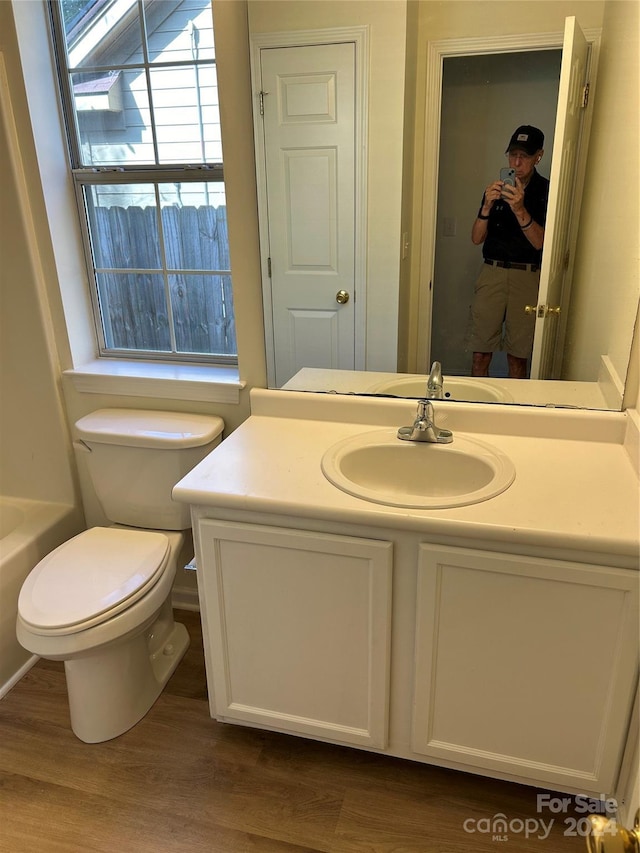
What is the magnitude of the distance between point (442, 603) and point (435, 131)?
3.71 feet

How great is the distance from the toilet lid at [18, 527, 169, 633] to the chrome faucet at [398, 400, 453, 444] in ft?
2.59

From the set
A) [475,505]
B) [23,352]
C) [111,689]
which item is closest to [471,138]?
[475,505]

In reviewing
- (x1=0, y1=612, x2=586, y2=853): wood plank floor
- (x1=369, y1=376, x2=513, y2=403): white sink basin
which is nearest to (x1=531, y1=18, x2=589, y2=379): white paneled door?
(x1=369, y1=376, x2=513, y2=403): white sink basin

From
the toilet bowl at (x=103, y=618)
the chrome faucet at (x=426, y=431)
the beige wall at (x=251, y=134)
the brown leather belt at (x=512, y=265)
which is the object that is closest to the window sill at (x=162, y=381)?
the beige wall at (x=251, y=134)

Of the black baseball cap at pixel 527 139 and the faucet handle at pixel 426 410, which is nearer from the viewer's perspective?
the black baseball cap at pixel 527 139

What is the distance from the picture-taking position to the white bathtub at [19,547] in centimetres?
195

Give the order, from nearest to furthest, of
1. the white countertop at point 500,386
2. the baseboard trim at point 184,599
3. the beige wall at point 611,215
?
the beige wall at point 611,215
the white countertop at point 500,386
the baseboard trim at point 184,599

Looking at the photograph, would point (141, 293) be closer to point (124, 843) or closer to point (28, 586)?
point (28, 586)

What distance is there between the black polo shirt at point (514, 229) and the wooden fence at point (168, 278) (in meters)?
0.86

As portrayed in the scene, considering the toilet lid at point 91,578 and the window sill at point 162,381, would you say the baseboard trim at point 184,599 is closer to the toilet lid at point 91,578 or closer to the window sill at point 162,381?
the toilet lid at point 91,578

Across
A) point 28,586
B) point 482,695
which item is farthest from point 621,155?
point 28,586

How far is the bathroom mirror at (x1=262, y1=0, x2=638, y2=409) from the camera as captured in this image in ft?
4.69

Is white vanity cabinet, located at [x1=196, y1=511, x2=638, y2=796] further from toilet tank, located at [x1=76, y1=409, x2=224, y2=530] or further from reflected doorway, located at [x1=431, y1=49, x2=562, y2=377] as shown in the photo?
reflected doorway, located at [x1=431, y1=49, x2=562, y2=377]

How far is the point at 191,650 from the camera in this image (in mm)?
2090
